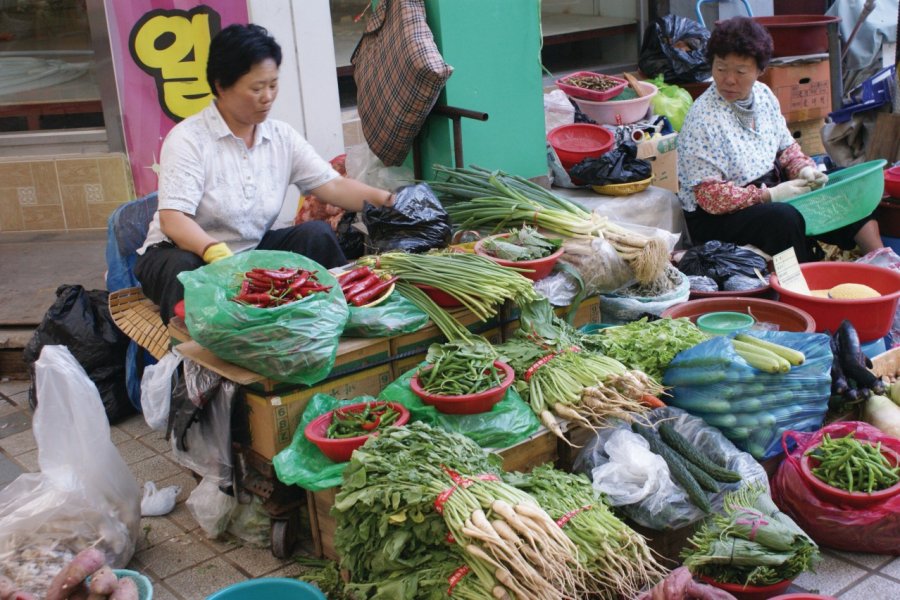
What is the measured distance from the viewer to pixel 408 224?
15.3 ft

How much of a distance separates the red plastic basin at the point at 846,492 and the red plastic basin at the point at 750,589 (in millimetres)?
427

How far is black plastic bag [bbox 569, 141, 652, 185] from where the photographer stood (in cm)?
571

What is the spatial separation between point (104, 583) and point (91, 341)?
211 cm

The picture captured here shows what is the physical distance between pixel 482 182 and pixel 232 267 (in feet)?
5.81

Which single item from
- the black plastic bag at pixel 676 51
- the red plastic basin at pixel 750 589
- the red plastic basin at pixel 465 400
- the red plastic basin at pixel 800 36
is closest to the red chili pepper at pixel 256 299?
the red plastic basin at pixel 465 400

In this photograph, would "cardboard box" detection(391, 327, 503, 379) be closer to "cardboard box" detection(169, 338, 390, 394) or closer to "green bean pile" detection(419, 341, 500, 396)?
"cardboard box" detection(169, 338, 390, 394)

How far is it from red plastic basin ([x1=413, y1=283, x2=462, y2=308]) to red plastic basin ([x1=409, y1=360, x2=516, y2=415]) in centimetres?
56

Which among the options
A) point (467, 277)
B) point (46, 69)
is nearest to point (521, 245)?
point (467, 277)

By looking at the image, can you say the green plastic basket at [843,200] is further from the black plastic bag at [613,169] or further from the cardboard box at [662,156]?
the cardboard box at [662,156]

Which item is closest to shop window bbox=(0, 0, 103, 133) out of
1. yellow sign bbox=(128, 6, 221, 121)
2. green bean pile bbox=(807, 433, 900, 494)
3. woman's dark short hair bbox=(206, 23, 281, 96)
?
yellow sign bbox=(128, 6, 221, 121)

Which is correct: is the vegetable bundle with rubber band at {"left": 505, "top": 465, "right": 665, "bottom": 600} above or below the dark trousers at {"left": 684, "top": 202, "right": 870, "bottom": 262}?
below

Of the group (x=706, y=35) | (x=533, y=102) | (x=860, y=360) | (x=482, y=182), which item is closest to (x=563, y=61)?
(x=706, y=35)

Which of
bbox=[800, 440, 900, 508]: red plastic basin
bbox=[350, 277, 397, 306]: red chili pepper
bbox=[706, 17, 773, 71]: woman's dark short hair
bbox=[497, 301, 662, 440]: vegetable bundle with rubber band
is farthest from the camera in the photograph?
bbox=[706, 17, 773, 71]: woman's dark short hair

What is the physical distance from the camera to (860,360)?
4.24 meters
